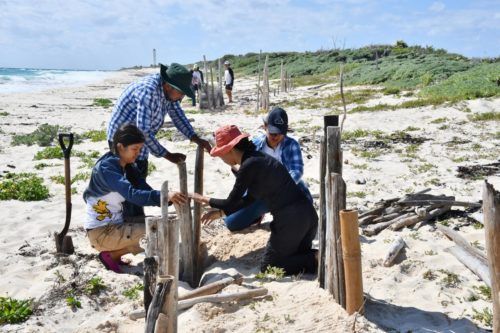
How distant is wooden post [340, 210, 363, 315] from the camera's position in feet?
11.2

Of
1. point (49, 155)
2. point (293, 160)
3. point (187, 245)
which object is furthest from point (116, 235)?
point (49, 155)

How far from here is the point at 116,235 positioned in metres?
4.98

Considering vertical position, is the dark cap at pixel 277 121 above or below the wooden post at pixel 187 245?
above

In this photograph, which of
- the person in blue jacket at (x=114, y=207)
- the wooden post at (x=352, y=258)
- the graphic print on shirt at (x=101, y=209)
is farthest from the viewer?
the graphic print on shirt at (x=101, y=209)

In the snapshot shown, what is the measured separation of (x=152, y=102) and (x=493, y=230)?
3474 millimetres

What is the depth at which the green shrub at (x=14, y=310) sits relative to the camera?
4043mm

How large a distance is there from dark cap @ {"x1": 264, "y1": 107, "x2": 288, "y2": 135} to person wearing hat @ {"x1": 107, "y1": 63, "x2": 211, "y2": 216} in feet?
2.26

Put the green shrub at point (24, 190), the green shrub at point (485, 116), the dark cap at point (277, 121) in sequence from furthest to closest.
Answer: the green shrub at point (485, 116)
the green shrub at point (24, 190)
the dark cap at point (277, 121)

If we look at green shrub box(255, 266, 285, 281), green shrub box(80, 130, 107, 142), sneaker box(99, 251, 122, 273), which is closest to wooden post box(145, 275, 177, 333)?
green shrub box(255, 266, 285, 281)

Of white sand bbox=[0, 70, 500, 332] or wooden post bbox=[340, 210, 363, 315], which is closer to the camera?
wooden post bbox=[340, 210, 363, 315]

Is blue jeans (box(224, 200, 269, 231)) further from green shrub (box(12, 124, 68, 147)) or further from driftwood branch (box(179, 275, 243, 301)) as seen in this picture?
green shrub (box(12, 124, 68, 147))

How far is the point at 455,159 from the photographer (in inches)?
Answer: 364

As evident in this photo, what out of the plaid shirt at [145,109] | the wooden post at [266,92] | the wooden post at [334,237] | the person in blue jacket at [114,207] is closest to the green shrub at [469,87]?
the wooden post at [266,92]

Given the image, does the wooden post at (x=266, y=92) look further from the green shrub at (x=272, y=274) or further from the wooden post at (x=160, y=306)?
the wooden post at (x=160, y=306)
